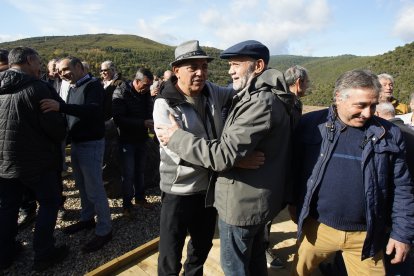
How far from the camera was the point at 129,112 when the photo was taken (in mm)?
4484

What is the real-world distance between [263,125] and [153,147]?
5.36 m

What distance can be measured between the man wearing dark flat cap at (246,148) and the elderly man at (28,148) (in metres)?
1.91

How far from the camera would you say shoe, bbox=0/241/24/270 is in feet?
11.8

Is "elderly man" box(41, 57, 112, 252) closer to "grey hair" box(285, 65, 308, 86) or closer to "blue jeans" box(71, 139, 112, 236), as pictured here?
"blue jeans" box(71, 139, 112, 236)

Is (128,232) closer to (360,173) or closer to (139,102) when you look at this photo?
(139,102)

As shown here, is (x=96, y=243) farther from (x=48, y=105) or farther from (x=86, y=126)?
(x=48, y=105)

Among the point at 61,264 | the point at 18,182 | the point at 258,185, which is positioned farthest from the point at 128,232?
the point at 258,185

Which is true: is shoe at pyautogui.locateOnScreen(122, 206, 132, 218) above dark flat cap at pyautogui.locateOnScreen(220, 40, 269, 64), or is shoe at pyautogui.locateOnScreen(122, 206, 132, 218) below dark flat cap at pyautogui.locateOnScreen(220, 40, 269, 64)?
below

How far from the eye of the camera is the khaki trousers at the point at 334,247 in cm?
201

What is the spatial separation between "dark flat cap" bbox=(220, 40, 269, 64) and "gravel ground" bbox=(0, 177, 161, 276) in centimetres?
344

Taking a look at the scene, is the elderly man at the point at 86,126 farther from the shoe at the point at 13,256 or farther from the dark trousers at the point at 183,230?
the dark trousers at the point at 183,230

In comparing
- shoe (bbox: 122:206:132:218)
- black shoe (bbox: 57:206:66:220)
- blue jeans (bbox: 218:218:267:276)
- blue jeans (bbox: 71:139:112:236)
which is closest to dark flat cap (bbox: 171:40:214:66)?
blue jeans (bbox: 218:218:267:276)

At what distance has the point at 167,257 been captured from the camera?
239cm

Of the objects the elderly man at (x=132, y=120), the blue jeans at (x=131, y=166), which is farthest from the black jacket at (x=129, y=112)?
the blue jeans at (x=131, y=166)
